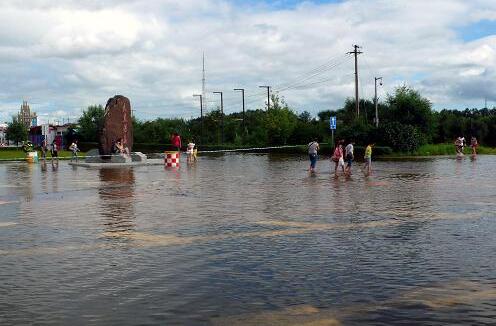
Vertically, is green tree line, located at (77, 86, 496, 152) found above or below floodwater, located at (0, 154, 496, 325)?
above

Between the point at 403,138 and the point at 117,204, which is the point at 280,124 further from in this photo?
the point at 117,204

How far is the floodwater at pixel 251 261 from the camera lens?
5.82 m

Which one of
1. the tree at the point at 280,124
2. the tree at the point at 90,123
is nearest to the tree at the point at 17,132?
the tree at the point at 90,123

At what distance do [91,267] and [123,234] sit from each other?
8.41 feet

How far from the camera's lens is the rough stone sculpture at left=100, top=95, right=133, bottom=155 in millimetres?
38438

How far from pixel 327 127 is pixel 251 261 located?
54.9 meters

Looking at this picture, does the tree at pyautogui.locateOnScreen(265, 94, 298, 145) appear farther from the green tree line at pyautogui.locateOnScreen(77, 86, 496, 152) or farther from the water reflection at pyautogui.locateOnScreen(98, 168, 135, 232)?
the water reflection at pyautogui.locateOnScreen(98, 168, 135, 232)

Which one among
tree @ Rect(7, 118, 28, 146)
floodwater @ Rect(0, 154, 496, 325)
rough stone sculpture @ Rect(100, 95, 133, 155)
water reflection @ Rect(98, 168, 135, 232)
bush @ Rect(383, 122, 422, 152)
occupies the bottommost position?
floodwater @ Rect(0, 154, 496, 325)

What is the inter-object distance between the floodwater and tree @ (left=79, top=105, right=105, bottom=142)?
82.5 meters

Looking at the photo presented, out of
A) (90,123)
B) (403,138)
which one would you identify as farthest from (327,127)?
(90,123)

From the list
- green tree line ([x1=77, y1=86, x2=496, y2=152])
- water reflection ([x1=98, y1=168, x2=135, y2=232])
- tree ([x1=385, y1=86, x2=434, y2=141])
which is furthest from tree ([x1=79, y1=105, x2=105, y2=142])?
water reflection ([x1=98, y1=168, x2=135, y2=232])

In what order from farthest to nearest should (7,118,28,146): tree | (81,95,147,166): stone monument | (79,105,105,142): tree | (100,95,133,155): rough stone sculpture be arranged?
1. (7,118,28,146): tree
2. (79,105,105,142): tree
3. (100,95,133,155): rough stone sculpture
4. (81,95,147,166): stone monument

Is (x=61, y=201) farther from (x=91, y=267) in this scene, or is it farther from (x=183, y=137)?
(x=183, y=137)

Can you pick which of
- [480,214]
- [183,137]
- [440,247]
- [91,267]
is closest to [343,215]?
[480,214]
